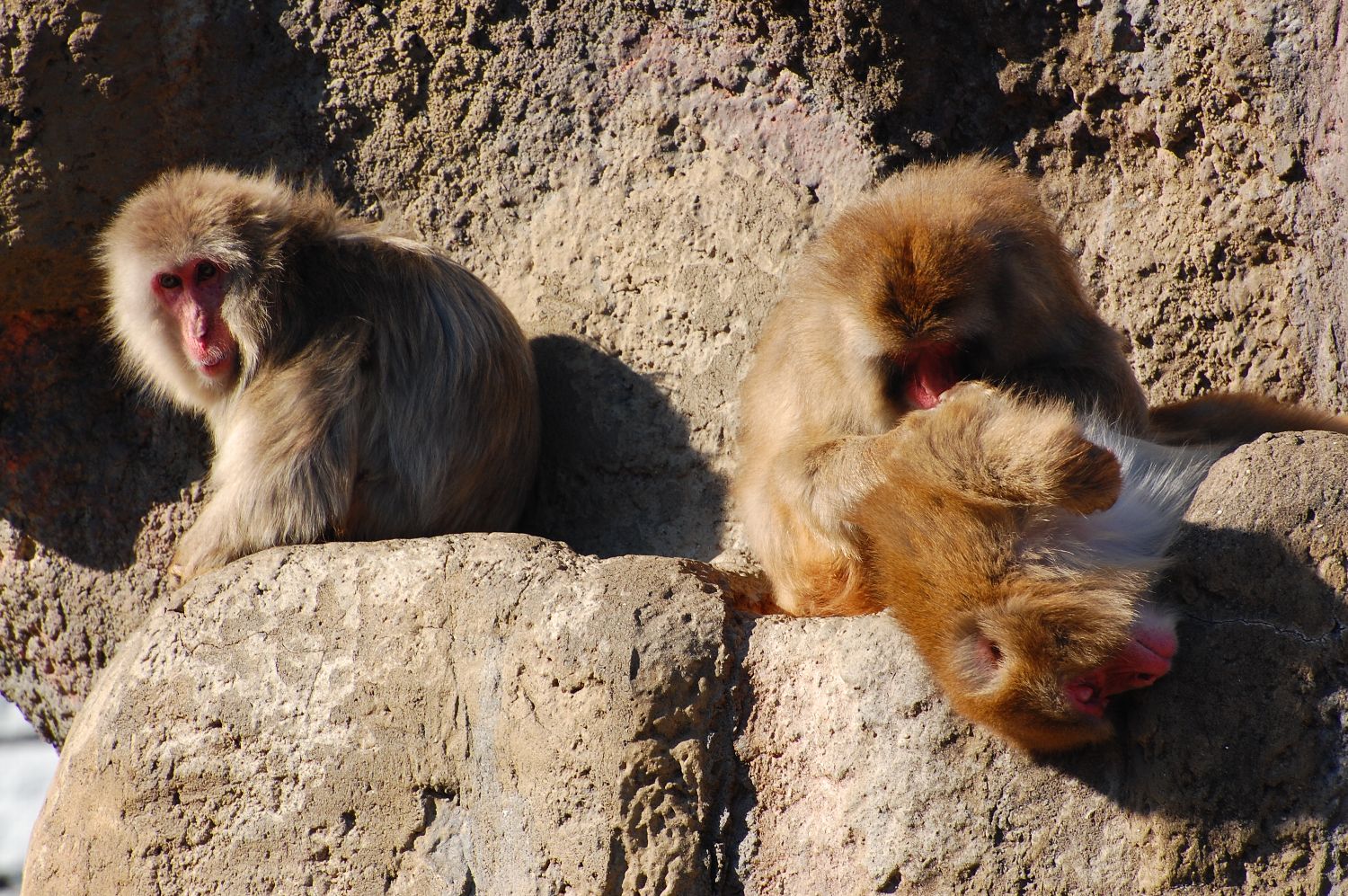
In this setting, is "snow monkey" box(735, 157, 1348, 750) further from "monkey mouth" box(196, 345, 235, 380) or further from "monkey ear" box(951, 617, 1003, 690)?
"monkey mouth" box(196, 345, 235, 380)

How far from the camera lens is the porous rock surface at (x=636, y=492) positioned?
267 centimetres

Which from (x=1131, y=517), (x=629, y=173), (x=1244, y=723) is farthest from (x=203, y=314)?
(x=1244, y=723)

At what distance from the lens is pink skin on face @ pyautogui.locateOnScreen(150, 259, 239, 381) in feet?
14.1

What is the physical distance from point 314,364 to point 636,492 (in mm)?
1114

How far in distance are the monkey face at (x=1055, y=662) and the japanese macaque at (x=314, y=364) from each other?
2146 mm

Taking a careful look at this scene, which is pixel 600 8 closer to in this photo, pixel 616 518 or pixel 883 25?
pixel 883 25

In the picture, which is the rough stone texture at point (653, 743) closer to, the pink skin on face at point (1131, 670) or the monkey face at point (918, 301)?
the pink skin on face at point (1131, 670)

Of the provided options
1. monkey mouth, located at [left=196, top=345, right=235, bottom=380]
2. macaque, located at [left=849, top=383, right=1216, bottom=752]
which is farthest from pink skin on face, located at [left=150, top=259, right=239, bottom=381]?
macaque, located at [left=849, top=383, right=1216, bottom=752]

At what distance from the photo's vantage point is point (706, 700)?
2.96 m

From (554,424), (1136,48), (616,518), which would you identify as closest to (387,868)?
(616,518)

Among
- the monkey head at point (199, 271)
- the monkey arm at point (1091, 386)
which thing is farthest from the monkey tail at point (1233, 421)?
the monkey head at point (199, 271)

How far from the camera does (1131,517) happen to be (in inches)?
113

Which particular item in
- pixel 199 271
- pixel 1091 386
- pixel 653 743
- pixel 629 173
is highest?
pixel 629 173

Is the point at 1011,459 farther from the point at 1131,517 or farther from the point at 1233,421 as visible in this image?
the point at 1233,421
